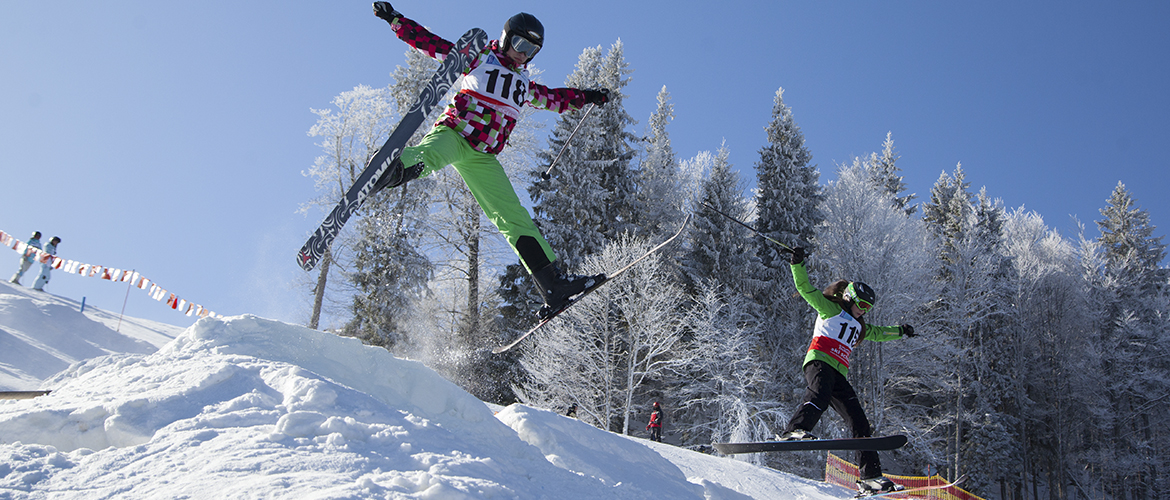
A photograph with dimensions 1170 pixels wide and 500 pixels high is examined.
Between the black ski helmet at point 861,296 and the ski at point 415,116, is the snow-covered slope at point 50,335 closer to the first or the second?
the ski at point 415,116

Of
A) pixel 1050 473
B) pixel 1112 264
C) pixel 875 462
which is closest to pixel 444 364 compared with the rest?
pixel 875 462

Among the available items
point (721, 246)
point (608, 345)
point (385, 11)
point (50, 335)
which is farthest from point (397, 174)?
point (721, 246)

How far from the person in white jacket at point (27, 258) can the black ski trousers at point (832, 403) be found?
13920 millimetres

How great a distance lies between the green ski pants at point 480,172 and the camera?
368 centimetres

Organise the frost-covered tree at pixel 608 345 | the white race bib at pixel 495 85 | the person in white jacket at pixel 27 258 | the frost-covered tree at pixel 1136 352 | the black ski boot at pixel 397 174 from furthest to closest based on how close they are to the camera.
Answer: the frost-covered tree at pixel 1136 352, the frost-covered tree at pixel 608 345, the person in white jacket at pixel 27 258, the white race bib at pixel 495 85, the black ski boot at pixel 397 174

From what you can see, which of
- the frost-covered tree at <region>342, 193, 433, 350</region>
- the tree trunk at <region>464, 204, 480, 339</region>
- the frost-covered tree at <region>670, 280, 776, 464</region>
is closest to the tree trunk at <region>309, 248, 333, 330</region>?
the frost-covered tree at <region>342, 193, 433, 350</region>

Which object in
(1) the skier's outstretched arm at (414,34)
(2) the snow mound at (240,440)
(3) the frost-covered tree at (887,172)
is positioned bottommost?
(2) the snow mound at (240,440)

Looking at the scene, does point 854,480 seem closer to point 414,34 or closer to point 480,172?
point 480,172

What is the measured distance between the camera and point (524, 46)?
4.01 metres

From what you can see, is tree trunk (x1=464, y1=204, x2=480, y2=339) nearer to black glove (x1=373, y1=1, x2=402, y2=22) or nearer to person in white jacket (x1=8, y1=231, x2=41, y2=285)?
person in white jacket (x1=8, y1=231, x2=41, y2=285)

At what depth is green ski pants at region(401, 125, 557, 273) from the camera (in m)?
3.68

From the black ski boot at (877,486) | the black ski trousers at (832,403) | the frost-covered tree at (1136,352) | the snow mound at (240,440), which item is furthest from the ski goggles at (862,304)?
the frost-covered tree at (1136,352)

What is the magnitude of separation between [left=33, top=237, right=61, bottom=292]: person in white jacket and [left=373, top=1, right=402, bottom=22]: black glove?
39.2 ft

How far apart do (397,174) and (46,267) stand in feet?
41.3
